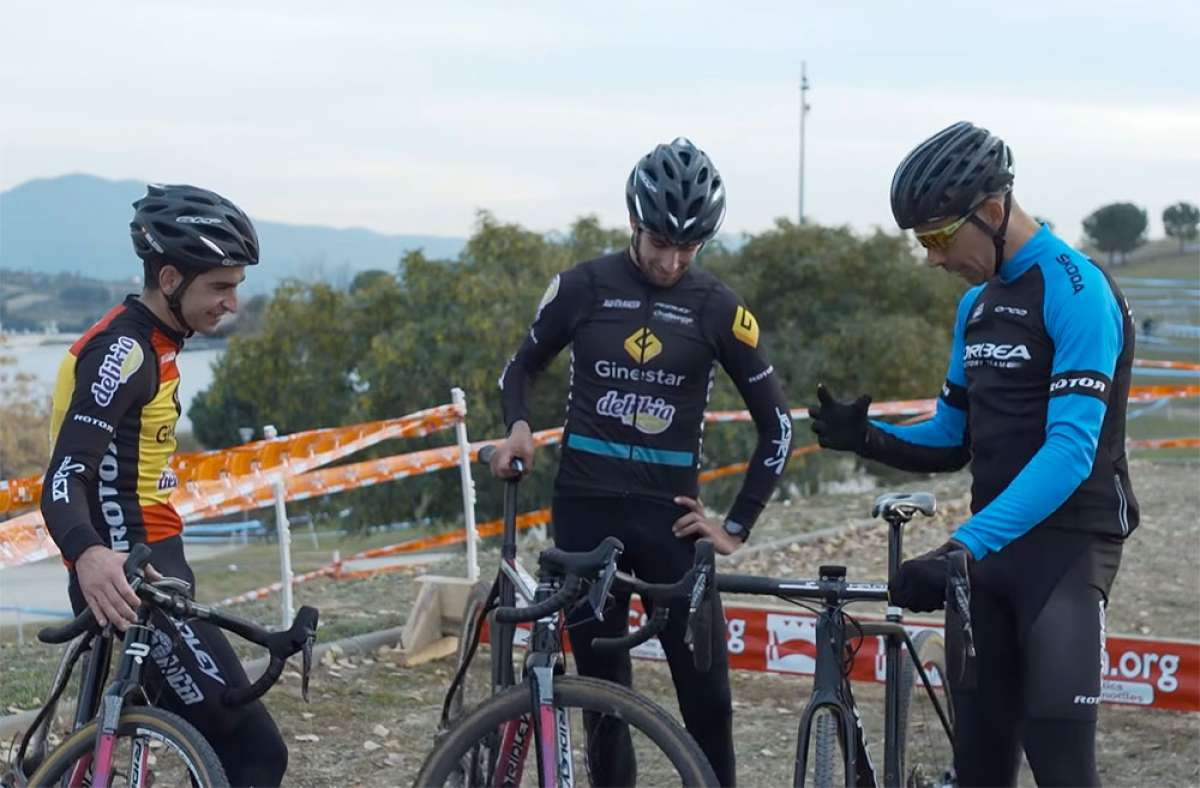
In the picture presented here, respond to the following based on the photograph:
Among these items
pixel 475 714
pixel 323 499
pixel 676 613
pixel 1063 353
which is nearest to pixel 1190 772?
pixel 676 613

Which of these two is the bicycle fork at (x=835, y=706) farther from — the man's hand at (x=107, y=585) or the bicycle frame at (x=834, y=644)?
the man's hand at (x=107, y=585)

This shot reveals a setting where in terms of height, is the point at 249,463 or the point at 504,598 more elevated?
the point at 249,463

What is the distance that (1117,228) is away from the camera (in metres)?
88.6

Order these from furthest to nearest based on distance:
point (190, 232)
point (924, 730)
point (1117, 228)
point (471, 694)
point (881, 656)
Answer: point (1117, 228), point (881, 656), point (471, 694), point (924, 730), point (190, 232)

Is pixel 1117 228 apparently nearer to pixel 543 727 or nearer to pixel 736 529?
pixel 736 529

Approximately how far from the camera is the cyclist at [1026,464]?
12.0 ft

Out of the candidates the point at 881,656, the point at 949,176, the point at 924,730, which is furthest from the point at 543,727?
the point at 881,656

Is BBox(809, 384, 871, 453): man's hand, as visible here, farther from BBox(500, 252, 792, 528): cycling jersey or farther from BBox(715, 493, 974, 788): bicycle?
BBox(500, 252, 792, 528): cycling jersey

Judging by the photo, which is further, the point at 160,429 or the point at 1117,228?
the point at 1117,228

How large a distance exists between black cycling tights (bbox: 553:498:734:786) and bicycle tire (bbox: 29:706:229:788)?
145cm

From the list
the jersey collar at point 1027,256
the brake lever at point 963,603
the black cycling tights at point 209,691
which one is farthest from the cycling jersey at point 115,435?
the jersey collar at point 1027,256

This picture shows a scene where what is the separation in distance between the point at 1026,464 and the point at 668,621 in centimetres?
137

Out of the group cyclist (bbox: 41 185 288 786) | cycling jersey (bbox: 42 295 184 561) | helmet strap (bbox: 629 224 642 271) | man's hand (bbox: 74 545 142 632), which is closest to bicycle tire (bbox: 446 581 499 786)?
cyclist (bbox: 41 185 288 786)

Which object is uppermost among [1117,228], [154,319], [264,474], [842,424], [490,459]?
[1117,228]
